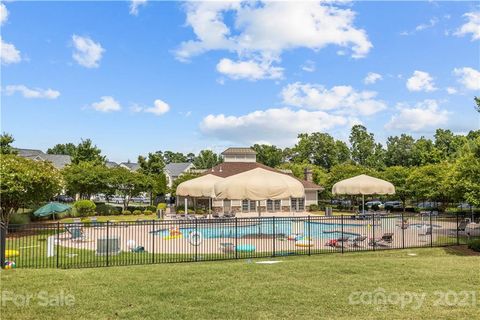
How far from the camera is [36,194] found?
2514 centimetres

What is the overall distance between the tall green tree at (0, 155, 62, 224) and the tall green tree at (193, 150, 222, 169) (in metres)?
76.7

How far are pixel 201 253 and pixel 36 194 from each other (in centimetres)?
1470

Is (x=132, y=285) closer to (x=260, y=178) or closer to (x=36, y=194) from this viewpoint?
(x=260, y=178)

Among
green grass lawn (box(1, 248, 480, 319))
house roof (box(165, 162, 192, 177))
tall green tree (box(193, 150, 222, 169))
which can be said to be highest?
tall green tree (box(193, 150, 222, 169))

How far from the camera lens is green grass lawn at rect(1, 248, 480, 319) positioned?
22.4 feet

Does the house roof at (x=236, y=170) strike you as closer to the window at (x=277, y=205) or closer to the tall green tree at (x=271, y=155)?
the window at (x=277, y=205)

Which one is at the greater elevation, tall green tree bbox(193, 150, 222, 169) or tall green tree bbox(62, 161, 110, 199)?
tall green tree bbox(193, 150, 222, 169)

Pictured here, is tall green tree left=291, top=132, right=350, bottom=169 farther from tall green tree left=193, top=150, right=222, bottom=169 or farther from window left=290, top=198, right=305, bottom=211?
window left=290, top=198, right=305, bottom=211

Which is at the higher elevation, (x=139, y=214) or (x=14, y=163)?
(x=14, y=163)

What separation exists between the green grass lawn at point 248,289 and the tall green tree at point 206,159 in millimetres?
92728

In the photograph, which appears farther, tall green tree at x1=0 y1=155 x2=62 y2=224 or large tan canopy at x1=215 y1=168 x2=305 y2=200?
tall green tree at x1=0 y1=155 x2=62 y2=224

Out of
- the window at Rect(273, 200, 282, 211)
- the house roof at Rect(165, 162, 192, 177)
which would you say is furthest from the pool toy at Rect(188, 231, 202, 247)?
the house roof at Rect(165, 162, 192, 177)

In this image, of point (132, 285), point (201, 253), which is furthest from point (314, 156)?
point (132, 285)

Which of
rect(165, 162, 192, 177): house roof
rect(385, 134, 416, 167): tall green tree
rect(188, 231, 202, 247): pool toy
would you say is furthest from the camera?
rect(165, 162, 192, 177): house roof
